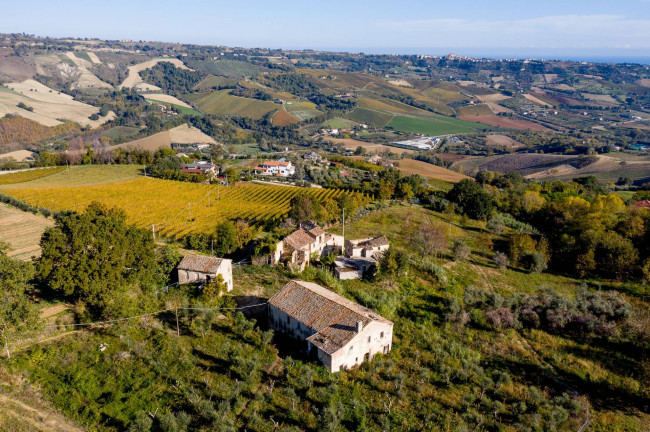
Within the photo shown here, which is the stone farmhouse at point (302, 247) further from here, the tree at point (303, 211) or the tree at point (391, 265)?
the tree at point (391, 265)

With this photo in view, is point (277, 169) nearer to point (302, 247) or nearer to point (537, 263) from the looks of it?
point (302, 247)

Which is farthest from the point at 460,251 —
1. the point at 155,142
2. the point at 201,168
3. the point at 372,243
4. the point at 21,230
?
the point at 155,142

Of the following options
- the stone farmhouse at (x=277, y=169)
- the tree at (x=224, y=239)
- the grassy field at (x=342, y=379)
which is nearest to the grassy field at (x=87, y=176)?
the stone farmhouse at (x=277, y=169)

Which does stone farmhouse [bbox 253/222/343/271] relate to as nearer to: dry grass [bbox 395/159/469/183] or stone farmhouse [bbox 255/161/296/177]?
stone farmhouse [bbox 255/161/296/177]

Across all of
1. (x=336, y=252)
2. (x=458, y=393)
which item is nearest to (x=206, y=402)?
(x=458, y=393)

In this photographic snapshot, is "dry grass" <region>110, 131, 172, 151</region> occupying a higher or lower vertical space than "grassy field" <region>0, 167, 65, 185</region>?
lower

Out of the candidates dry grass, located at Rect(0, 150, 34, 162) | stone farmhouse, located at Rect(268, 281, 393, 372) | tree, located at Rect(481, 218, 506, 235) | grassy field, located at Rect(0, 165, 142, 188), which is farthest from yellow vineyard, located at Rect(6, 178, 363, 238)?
dry grass, located at Rect(0, 150, 34, 162)

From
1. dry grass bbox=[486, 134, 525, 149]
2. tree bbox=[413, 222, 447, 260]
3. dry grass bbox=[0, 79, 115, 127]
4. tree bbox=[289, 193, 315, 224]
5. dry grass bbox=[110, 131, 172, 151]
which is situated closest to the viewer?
tree bbox=[413, 222, 447, 260]
